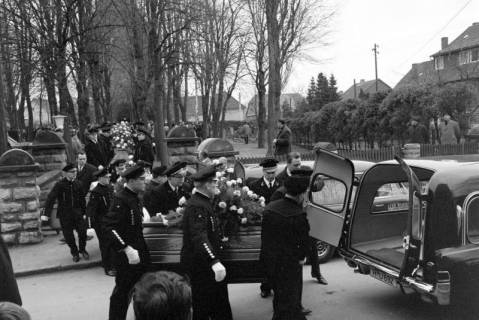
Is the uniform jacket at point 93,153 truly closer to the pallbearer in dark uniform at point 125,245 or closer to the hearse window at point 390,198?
the pallbearer in dark uniform at point 125,245

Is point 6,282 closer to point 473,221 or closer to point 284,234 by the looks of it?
point 284,234

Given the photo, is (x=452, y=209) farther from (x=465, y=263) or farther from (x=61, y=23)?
(x=61, y=23)

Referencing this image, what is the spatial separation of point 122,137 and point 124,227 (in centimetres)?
891

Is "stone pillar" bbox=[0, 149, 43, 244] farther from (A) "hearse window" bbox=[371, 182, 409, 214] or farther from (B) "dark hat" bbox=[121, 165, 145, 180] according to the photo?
(A) "hearse window" bbox=[371, 182, 409, 214]

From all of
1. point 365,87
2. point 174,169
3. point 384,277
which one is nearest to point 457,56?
point 365,87

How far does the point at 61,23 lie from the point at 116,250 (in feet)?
38.8

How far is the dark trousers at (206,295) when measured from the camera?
5.24m

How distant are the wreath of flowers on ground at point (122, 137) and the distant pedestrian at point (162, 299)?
1164 centimetres

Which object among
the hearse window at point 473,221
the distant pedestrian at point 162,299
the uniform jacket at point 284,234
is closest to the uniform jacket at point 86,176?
the uniform jacket at point 284,234

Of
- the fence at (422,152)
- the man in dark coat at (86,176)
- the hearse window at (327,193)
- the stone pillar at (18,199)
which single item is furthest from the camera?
the fence at (422,152)

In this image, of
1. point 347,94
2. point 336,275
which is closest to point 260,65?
point 336,275

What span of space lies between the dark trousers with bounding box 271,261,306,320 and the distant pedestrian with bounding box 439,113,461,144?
48.6 feet

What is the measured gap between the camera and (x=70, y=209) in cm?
921

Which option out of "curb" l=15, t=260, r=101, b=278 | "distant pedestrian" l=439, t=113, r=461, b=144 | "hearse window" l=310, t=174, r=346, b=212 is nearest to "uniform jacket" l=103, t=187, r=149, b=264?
"hearse window" l=310, t=174, r=346, b=212
